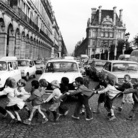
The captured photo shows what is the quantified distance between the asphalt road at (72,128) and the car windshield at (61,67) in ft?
12.5

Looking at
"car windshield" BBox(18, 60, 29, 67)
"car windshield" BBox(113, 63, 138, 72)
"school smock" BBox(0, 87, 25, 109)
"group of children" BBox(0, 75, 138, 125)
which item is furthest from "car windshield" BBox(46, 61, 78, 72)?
"car windshield" BBox(18, 60, 29, 67)

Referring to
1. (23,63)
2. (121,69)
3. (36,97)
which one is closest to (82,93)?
(36,97)

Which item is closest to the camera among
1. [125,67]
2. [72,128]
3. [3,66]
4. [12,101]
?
[72,128]

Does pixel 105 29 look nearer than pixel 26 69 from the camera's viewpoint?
No

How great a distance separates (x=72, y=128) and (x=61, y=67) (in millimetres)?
5096

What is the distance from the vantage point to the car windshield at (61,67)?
33.4ft

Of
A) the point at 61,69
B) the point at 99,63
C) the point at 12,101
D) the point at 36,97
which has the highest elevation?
the point at 99,63

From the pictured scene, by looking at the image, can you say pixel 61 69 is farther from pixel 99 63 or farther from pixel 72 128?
pixel 99 63

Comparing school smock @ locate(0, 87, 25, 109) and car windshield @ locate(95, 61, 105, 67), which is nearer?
school smock @ locate(0, 87, 25, 109)

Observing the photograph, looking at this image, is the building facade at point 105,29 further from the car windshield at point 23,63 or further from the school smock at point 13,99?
the school smock at point 13,99

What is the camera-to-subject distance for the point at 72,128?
217 inches

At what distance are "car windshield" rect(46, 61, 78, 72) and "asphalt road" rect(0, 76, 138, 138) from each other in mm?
3808

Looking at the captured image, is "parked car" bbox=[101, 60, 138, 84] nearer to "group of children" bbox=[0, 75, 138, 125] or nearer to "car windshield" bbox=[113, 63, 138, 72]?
"car windshield" bbox=[113, 63, 138, 72]

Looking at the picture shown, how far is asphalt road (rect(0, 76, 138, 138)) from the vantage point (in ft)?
16.5
